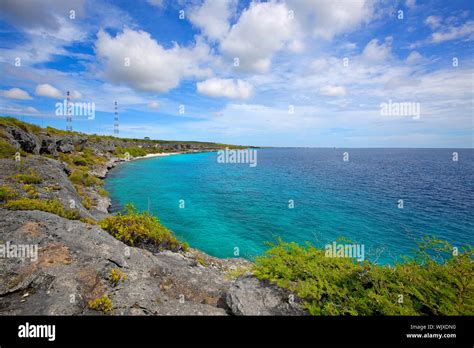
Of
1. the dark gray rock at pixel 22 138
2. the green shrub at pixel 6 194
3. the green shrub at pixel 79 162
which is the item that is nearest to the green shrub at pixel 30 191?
the green shrub at pixel 6 194

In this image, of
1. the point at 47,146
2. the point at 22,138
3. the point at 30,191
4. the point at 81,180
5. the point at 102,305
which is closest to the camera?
the point at 102,305

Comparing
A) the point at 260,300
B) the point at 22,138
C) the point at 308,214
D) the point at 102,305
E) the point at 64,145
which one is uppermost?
the point at 64,145

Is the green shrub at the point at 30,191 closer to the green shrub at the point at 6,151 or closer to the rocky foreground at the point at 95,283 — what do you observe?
the rocky foreground at the point at 95,283

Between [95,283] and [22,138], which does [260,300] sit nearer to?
[95,283]

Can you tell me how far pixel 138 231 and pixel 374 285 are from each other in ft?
39.5

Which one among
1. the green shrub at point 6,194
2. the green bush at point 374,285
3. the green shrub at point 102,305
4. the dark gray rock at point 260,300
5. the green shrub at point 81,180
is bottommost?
the dark gray rock at point 260,300

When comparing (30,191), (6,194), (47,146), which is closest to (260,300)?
(6,194)

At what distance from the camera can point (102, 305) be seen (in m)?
5.77

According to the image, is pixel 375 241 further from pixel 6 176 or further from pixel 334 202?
pixel 6 176

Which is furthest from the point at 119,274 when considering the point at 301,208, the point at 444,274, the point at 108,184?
the point at 108,184

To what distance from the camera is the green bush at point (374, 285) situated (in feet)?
16.8

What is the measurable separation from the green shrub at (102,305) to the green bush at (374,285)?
441 centimetres

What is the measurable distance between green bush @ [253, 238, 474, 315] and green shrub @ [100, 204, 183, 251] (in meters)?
8.63

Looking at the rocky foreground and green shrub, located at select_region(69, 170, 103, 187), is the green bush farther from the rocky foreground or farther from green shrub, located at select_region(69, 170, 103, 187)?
green shrub, located at select_region(69, 170, 103, 187)
